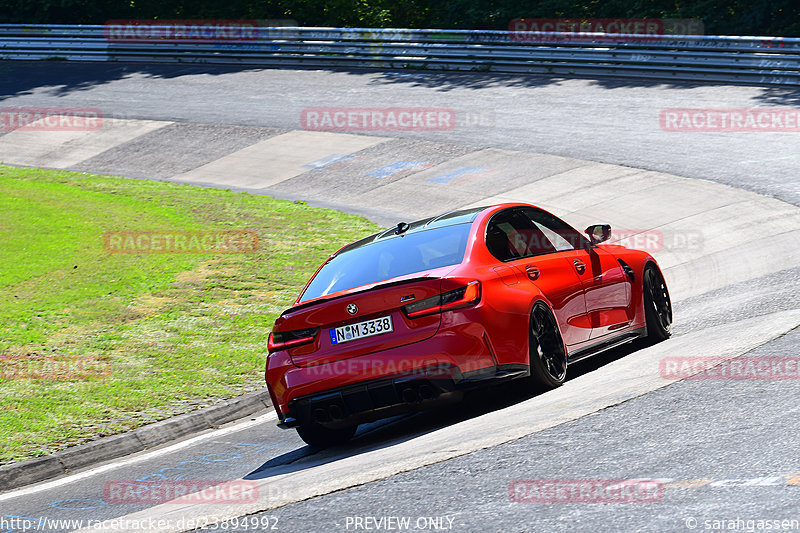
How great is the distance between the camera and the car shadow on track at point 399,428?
7.10 m

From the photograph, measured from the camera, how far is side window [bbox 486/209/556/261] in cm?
770

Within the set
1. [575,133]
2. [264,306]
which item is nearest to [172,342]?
[264,306]

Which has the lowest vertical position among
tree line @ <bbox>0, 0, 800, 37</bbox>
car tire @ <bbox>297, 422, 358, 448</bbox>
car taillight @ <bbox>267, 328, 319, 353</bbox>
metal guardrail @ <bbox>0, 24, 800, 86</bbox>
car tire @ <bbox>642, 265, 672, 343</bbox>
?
car tire @ <bbox>297, 422, 358, 448</bbox>

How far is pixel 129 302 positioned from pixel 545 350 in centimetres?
641

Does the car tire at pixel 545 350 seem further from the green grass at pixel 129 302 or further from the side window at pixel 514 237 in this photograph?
the green grass at pixel 129 302

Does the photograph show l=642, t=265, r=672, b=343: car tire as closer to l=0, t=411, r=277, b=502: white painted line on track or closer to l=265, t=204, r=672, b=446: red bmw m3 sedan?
l=265, t=204, r=672, b=446: red bmw m3 sedan

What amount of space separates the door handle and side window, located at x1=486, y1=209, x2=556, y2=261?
14 centimetres

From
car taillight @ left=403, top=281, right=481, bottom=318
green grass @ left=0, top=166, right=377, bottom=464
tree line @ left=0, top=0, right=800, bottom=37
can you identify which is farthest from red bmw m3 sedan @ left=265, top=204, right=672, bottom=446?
tree line @ left=0, top=0, right=800, bottom=37

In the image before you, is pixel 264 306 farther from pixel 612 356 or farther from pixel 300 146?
pixel 300 146

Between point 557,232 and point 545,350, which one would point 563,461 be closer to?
point 545,350

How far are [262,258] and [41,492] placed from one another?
7.21 m

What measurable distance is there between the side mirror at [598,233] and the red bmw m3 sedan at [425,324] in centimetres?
65

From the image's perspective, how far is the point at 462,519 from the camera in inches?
197

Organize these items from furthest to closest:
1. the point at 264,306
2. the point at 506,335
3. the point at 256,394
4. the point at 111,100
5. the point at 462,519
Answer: the point at 111,100 < the point at 264,306 < the point at 256,394 < the point at 506,335 < the point at 462,519
